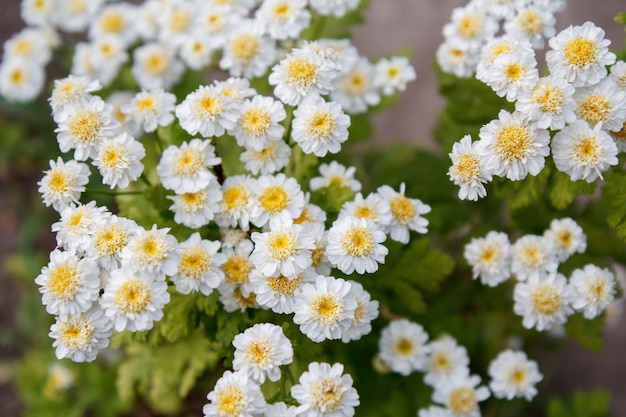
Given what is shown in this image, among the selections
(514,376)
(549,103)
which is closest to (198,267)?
(549,103)

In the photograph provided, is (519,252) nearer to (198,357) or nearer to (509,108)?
→ (509,108)

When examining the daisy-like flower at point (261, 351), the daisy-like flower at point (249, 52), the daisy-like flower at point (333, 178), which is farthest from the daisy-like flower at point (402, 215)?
the daisy-like flower at point (249, 52)

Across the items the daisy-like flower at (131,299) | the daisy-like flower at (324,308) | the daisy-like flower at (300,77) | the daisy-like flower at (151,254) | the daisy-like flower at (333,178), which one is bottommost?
the daisy-like flower at (324,308)

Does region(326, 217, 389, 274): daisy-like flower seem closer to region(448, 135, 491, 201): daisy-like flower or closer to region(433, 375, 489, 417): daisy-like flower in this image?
region(448, 135, 491, 201): daisy-like flower

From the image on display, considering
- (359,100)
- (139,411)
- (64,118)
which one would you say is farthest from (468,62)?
(139,411)

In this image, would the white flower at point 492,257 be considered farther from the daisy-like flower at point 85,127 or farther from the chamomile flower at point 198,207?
the daisy-like flower at point 85,127

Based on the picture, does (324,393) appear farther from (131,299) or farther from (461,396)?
(461,396)
